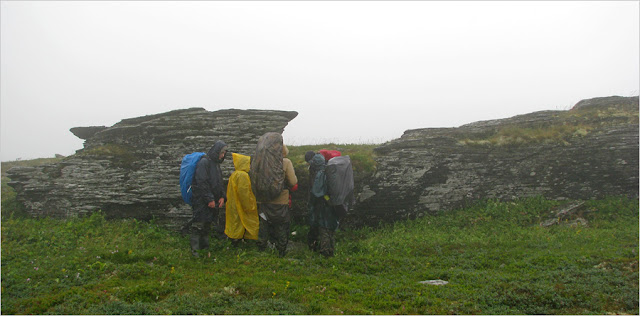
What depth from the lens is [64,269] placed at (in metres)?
8.27

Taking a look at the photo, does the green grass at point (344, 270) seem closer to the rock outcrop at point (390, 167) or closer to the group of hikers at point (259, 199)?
the group of hikers at point (259, 199)

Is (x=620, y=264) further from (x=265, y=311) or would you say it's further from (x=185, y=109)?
(x=185, y=109)

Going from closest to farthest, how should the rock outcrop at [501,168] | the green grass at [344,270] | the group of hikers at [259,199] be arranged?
the green grass at [344,270] → the group of hikers at [259,199] → the rock outcrop at [501,168]

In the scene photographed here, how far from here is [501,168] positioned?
14.6m

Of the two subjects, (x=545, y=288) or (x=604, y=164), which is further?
(x=604, y=164)

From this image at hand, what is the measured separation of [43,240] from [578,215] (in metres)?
17.7

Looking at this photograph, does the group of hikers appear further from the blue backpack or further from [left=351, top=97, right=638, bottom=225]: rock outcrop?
[left=351, top=97, right=638, bottom=225]: rock outcrop

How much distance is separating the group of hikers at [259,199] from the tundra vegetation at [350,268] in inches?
19.0

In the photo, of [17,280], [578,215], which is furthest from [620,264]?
[17,280]

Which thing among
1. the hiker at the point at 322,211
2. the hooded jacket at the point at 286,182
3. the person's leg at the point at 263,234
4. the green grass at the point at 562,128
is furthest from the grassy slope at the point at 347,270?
the green grass at the point at 562,128

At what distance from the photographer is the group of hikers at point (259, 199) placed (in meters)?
9.94

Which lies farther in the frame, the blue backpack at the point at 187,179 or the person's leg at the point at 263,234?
the person's leg at the point at 263,234

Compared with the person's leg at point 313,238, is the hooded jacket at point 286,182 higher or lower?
higher

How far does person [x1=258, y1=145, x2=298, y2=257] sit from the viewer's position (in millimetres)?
10117
